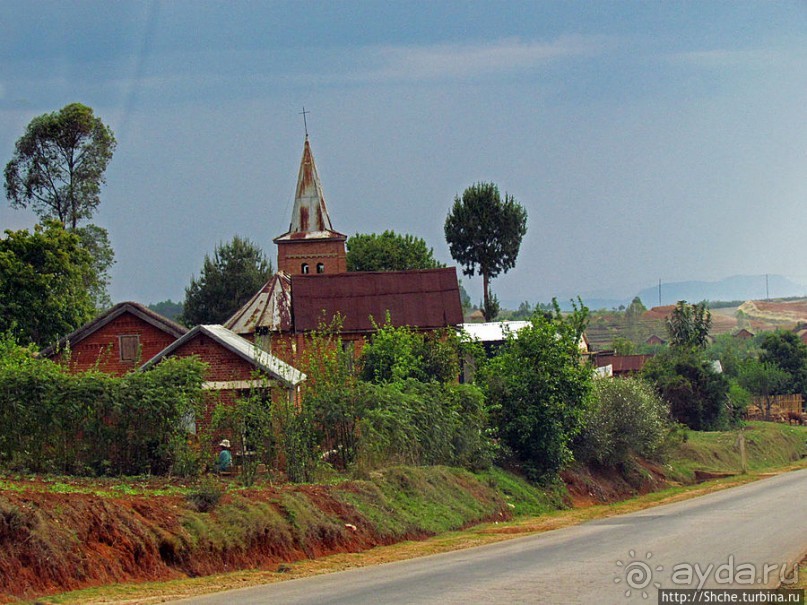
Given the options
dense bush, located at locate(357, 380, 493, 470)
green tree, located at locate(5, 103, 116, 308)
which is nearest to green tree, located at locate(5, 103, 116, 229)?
green tree, located at locate(5, 103, 116, 308)

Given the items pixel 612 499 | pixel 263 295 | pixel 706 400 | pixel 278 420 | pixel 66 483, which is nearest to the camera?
pixel 66 483

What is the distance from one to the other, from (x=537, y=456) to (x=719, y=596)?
23.3 meters

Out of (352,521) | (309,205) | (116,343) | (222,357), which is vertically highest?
(309,205)

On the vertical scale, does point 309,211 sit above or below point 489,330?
above

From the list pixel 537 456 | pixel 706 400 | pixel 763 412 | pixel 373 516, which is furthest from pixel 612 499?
pixel 763 412

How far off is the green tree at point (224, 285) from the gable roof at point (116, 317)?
4921 centimetres

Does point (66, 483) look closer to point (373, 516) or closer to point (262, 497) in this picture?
point (262, 497)

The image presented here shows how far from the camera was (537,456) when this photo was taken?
121 ft

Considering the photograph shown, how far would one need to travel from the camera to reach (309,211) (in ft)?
253

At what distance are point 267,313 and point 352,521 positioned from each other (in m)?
29.6

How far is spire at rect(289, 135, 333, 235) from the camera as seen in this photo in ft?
250

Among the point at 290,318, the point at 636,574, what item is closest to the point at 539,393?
the point at 290,318

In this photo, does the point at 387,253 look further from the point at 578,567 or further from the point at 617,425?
the point at 578,567

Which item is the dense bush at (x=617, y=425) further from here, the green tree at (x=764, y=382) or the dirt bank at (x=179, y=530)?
the green tree at (x=764, y=382)
